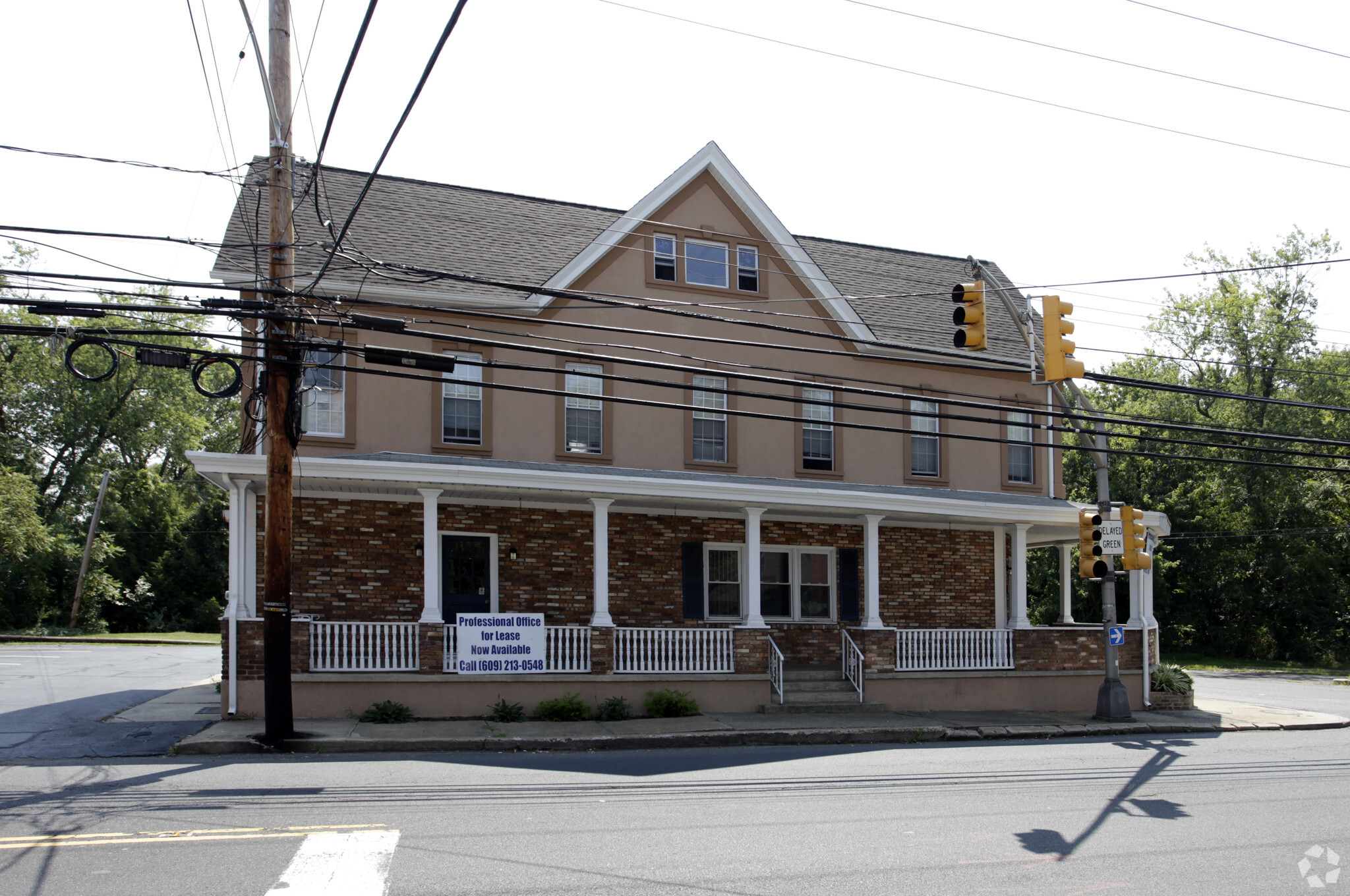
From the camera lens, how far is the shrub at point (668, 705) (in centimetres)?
1598

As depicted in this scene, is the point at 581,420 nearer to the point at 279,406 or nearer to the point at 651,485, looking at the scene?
the point at 651,485

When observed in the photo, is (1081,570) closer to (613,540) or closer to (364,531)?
(613,540)

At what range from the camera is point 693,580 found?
747 inches

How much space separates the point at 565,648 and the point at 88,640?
24.9 meters

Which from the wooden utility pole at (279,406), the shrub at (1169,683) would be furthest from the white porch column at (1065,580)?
the wooden utility pole at (279,406)

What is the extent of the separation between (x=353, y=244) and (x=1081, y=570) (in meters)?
13.5

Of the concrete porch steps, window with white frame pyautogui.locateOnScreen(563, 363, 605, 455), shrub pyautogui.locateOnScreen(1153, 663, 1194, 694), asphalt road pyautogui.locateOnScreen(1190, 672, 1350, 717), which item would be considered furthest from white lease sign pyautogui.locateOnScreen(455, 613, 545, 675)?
asphalt road pyautogui.locateOnScreen(1190, 672, 1350, 717)

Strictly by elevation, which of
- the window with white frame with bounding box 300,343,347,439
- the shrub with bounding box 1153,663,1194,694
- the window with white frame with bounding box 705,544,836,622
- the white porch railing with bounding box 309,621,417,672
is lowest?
the shrub with bounding box 1153,663,1194,694

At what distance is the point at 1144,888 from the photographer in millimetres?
7145

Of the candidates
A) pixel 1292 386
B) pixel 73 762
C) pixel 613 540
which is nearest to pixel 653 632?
pixel 613 540

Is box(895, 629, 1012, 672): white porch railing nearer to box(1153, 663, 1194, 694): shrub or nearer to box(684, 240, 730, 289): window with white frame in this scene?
box(1153, 663, 1194, 694): shrub

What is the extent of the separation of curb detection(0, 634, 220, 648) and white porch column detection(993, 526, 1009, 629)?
24.5 meters

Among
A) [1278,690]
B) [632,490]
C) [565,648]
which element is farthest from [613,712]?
[1278,690]

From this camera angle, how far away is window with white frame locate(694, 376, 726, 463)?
1978cm
